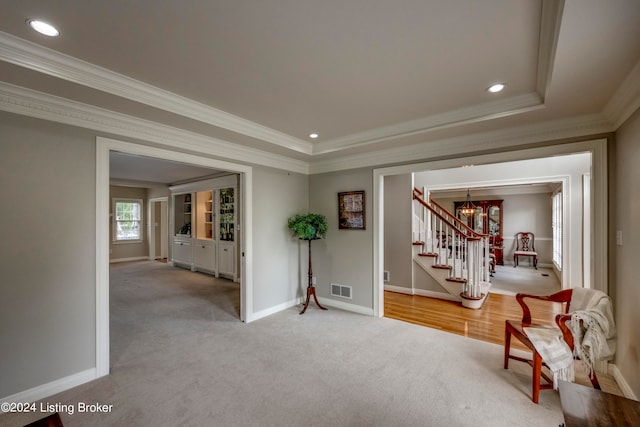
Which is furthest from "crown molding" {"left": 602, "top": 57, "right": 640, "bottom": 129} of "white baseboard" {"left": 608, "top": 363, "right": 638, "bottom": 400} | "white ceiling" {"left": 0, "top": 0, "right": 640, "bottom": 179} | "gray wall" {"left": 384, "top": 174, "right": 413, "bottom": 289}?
"gray wall" {"left": 384, "top": 174, "right": 413, "bottom": 289}

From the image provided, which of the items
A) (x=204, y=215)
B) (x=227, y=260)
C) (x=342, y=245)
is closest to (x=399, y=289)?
(x=342, y=245)

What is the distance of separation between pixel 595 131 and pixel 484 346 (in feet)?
8.01

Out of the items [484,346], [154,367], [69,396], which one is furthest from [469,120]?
[69,396]

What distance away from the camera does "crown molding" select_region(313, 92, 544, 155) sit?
255 centimetres

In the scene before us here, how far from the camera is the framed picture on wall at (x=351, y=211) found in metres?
4.20

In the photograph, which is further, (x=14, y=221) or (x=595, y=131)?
(x=595, y=131)

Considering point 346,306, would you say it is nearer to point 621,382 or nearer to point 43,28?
point 621,382

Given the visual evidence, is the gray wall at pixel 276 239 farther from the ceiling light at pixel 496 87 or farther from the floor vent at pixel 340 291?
the ceiling light at pixel 496 87

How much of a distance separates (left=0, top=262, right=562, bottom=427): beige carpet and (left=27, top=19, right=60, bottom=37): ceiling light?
257 centimetres

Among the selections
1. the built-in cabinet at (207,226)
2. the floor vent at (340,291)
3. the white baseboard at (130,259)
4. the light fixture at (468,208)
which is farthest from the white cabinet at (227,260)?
the light fixture at (468,208)

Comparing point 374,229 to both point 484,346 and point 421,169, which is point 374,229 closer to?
point 421,169

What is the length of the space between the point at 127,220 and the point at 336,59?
9.95 metres

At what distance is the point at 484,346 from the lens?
312cm

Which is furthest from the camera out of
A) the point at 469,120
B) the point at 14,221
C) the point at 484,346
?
the point at 484,346
